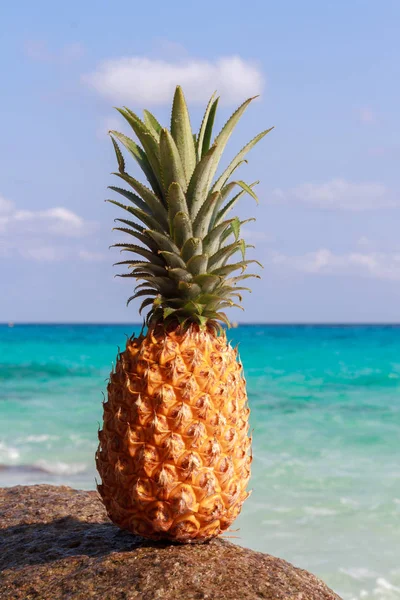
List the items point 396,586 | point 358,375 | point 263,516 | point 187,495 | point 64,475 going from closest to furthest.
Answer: point 187,495
point 396,586
point 263,516
point 64,475
point 358,375

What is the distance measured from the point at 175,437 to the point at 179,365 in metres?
0.51

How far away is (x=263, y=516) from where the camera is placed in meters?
9.86

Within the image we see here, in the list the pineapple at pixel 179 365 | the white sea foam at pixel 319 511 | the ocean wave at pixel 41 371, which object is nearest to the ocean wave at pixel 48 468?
the white sea foam at pixel 319 511

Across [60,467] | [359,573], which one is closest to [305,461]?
[60,467]

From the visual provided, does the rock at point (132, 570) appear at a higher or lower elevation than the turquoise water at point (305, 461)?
higher

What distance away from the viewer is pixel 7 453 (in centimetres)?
1384

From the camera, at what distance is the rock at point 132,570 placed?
4.52m

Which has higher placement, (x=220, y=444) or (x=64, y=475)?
(x=220, y=444)

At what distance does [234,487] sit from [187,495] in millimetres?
414

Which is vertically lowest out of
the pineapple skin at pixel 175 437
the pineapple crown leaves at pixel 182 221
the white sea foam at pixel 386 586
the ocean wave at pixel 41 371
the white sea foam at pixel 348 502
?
Result: the ocean wave at pixel 41 371

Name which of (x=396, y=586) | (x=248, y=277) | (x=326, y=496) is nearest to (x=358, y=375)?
(x=326, y=496)

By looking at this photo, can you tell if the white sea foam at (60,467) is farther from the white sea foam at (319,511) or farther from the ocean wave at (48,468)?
the white sea foam at (319,511)

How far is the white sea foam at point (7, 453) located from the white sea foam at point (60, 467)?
679 mm

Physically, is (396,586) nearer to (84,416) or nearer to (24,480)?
(24,480)
